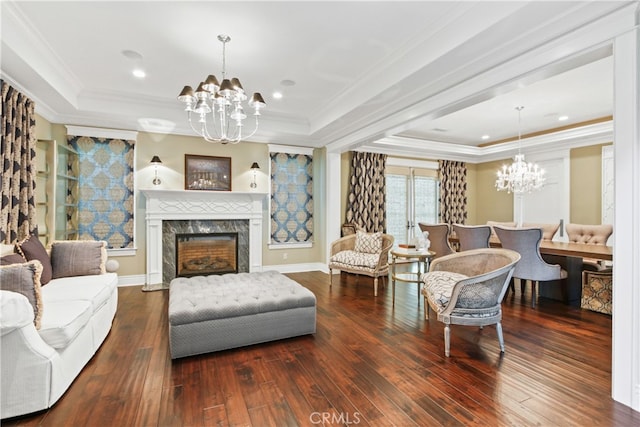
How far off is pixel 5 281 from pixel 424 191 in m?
7.43

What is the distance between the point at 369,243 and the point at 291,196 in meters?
1.94

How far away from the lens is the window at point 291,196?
6.10m

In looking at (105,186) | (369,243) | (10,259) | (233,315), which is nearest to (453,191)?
(369,243)

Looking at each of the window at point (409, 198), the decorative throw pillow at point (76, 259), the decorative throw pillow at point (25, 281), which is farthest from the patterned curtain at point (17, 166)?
the window at point (409, 198)

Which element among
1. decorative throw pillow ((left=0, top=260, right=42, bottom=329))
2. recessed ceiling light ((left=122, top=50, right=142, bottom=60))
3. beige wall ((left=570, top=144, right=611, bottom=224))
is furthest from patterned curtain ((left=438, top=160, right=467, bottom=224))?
decorative throw pillow ((left=0, top=260, right=42, bottom=329))

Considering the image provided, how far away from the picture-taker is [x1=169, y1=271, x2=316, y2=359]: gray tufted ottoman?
2631 mm

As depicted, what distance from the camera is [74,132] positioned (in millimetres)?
4836

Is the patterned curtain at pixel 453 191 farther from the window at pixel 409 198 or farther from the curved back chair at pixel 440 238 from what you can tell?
the curved back chair at pixel 440 238

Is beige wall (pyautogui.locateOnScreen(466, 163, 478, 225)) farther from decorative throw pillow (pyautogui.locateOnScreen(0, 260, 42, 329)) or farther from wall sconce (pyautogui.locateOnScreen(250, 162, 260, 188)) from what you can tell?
decorative throw pillow (pyautogui.locateOnScreen(0, 260, 42, 329))

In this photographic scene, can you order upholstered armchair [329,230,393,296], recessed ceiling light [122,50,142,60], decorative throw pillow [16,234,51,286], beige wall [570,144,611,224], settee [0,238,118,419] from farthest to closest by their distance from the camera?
beige wall [570,144,611,224] < upholstered armchair [329,230,393,296] < recessed ceiling light [122,50,142,60] < decorative throw pillow [16,234,51,286] < settee [0,238,118,419]

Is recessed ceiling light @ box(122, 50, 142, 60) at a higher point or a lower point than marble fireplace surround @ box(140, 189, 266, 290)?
higher

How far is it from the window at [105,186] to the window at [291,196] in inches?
95.6

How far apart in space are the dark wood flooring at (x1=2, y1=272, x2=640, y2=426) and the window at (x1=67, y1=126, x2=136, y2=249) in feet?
7.27

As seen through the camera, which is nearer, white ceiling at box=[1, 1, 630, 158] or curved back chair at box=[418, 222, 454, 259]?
white ceiling at box=[1, 1, 630, 158]
